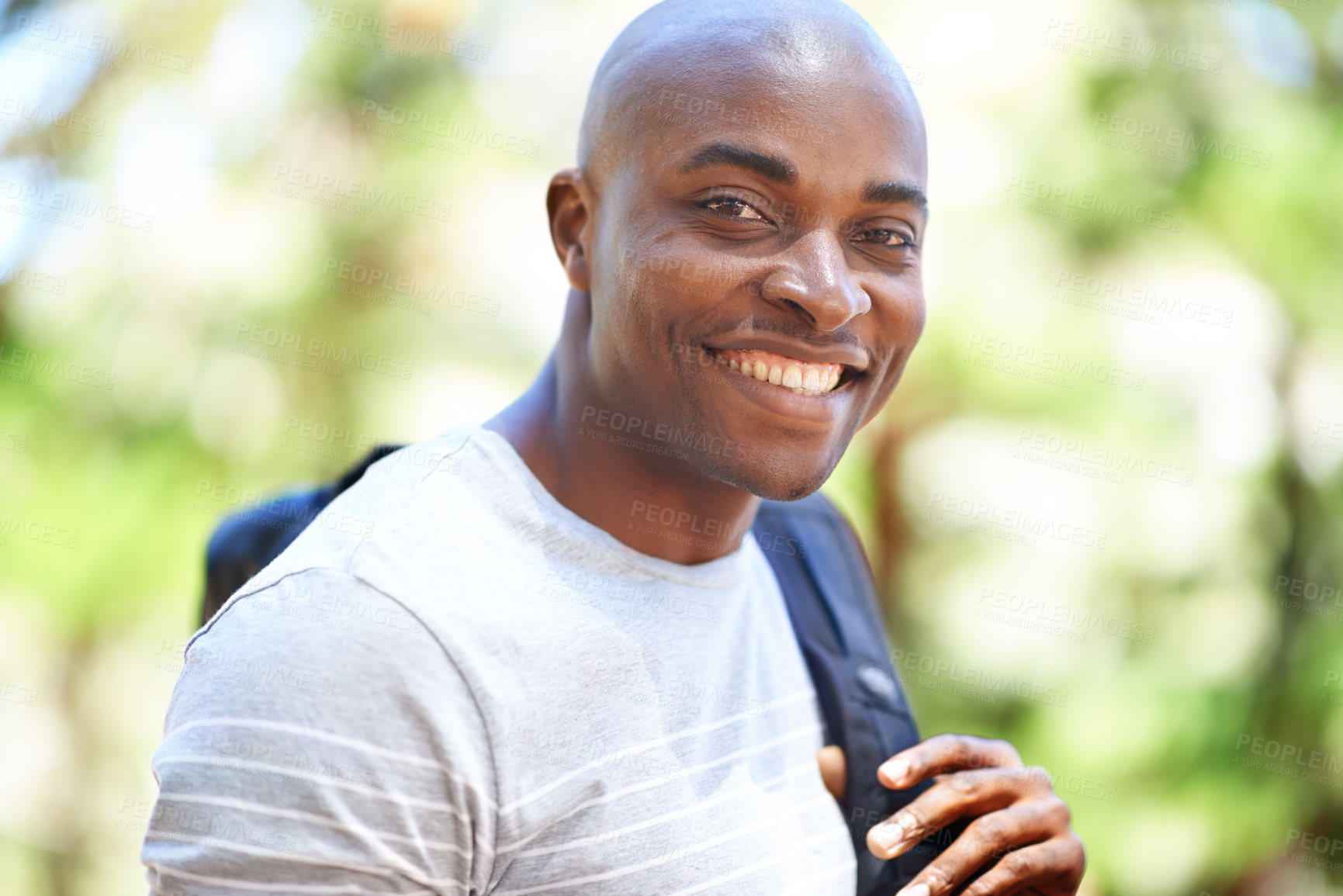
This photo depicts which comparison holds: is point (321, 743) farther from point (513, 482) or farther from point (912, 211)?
point (912, 211)

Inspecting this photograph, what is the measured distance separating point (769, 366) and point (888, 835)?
655 mm

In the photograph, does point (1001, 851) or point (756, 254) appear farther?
point (1001, 851)

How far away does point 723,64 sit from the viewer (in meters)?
1.30

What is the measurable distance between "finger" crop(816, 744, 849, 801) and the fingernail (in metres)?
0.10

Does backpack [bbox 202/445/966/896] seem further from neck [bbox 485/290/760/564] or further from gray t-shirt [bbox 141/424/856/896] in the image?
neck [bbox 485/290/760/564]

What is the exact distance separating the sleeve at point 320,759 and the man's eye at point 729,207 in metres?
0.61

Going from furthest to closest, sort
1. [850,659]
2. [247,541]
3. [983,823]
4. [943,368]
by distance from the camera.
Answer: [943,368]
[247,541]
[850,659]
[983,823]

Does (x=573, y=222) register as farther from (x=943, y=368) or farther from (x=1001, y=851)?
(x=943, y=368)

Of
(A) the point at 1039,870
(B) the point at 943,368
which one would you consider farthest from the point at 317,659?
(B) the point at 943,368

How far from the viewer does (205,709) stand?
104 cm

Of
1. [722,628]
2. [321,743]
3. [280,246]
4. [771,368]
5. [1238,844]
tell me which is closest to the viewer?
[321,743]

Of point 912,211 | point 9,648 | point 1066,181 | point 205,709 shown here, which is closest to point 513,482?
point 205,709

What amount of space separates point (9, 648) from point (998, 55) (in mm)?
4881

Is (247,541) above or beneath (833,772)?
above
